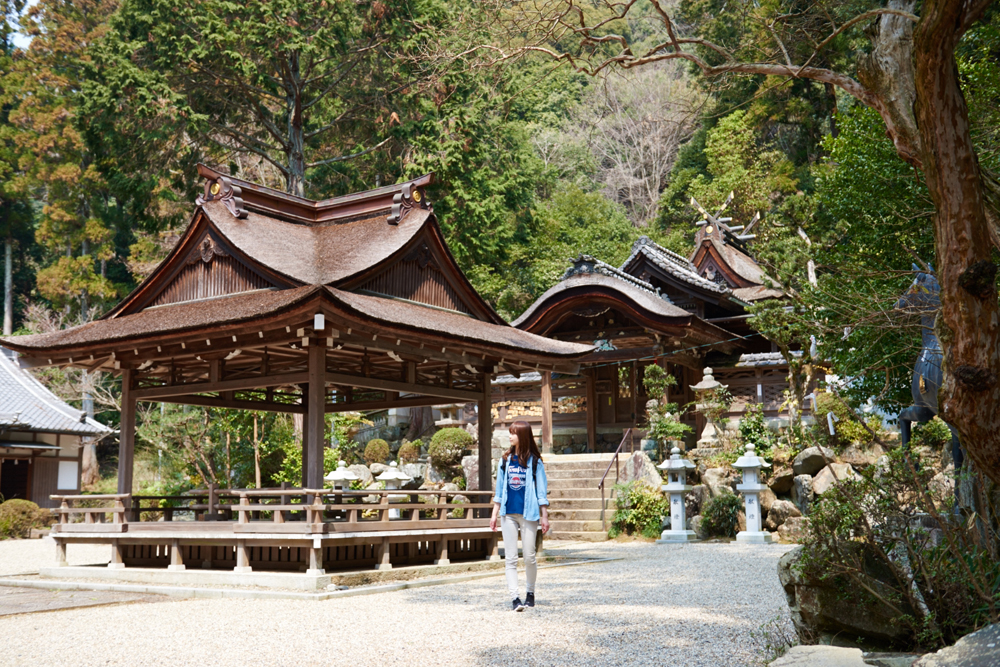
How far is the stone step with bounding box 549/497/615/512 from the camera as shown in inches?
701

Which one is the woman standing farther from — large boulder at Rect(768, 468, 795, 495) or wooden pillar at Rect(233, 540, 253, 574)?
large boulder at Rect(768, 468, 795, 495)

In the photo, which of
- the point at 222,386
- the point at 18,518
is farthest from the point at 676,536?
the point at 18,518

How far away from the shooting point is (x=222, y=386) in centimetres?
1141

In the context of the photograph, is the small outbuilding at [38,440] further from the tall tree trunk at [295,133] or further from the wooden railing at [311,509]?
the wooden railing at [311,509]

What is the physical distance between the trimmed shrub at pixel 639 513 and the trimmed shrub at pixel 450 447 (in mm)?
5391

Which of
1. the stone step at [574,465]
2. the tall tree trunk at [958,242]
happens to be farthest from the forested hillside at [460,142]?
the stone step at [574,465]

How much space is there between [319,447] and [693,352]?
553 inches

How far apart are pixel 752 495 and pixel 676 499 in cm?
145

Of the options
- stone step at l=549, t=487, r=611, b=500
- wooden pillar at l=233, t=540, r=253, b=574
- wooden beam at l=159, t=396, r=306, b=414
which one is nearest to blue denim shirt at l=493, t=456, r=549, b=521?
wooden pillar at l=233, t=540, r=253, b=574

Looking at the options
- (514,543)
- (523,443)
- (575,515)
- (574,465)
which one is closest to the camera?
(514,543)

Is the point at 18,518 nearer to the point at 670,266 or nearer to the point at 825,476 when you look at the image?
the point at 670,266

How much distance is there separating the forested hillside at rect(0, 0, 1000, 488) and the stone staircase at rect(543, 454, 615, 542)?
503 cm

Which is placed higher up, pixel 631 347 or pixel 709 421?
pixel 631 347

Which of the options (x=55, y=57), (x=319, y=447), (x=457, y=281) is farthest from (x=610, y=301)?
(x=55, y=57)
